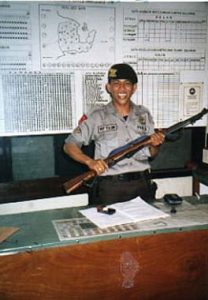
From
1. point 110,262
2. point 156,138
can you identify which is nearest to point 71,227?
point 110,262

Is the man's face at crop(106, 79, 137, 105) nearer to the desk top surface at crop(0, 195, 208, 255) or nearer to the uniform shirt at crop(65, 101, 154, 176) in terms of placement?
the uniform shirt at crop(65, 101, 154, 176)

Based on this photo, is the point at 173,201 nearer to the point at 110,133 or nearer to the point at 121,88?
the point at 110,133

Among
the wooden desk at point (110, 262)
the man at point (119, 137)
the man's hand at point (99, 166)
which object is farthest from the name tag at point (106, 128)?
the wooden desk at point (110, 262)

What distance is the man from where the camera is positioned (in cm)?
215

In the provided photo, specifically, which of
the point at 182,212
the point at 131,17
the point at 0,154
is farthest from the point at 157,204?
the point at 131,17

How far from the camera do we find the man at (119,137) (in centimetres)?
215

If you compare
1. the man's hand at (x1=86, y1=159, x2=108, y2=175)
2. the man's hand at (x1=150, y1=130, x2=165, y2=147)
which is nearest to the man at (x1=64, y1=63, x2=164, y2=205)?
the man's hand at (x1=150, y1=130, x2=165, y2=147)

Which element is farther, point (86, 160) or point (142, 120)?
point (142, 120)

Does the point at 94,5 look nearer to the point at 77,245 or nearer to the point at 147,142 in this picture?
the point at 147,142

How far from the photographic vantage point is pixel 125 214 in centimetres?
157

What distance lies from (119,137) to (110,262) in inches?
39.6

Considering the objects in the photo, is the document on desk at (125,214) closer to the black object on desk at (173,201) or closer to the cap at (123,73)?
the black object on desk at (173,201)

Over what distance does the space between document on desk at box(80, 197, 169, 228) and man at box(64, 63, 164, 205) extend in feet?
1.54

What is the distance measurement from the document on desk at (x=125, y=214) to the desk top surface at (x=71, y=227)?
0.09ft
